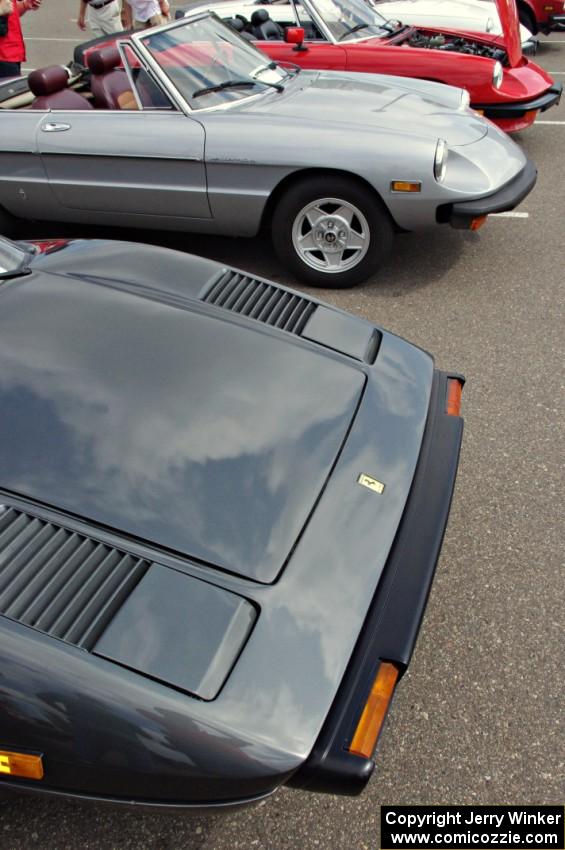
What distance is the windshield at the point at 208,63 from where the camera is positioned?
4.38 meters

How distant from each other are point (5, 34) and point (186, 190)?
11.0ft

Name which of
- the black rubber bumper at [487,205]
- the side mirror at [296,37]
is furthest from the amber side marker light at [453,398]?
the side mirror at [296,37]

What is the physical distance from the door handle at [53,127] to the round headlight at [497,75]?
3.63m

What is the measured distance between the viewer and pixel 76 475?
1664 mm

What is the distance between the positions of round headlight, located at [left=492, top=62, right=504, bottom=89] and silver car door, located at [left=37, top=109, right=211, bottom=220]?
3140mm

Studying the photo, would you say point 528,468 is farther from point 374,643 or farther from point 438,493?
point 374,643

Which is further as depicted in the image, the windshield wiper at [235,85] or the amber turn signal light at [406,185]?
the windshield wiper at [235,85]

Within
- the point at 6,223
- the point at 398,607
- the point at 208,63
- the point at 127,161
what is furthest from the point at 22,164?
the point at 398,607

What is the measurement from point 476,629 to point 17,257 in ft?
6.21

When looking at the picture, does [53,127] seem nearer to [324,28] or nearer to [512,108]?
[324,28]

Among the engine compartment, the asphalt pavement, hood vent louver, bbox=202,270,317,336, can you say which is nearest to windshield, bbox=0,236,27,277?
hood vent louver, bbox=202,270,317,336

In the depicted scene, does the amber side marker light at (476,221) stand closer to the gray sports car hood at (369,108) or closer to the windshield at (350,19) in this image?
the gray sports car hood at (369,108)

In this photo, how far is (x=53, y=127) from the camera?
442 centimetres

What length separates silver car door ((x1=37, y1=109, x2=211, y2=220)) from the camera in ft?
13.9
